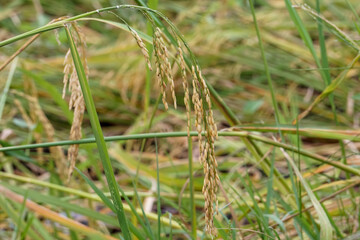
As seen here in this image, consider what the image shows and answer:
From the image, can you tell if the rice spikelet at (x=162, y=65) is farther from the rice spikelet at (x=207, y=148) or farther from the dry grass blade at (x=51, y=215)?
the dry grass blade at (x=51, y=215)

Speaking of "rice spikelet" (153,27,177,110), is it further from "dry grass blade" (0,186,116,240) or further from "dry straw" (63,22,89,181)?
"dry grass blade" (0,186,116,240)

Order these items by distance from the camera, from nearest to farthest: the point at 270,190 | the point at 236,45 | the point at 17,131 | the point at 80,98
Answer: the point at 80,98 → the point at 270,190 → the point at 17,131 → the point at 236,45

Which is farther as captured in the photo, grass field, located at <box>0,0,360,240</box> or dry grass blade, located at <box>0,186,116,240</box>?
grass field, located at <box>0,0,360,240</box>

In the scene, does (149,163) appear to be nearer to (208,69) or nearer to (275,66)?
(208,69)

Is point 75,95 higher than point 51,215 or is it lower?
higher

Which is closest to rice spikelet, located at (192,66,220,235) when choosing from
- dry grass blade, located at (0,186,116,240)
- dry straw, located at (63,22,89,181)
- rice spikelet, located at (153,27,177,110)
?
rice spikelet, located at (153,27,177,110)

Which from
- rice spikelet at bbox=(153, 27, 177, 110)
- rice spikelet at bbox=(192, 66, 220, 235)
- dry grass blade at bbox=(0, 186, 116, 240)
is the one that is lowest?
dry grass blade at bbox=(0, 186, 116, 240)

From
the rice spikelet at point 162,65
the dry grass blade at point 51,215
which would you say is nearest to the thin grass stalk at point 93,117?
the rice spikelet at point 162,65

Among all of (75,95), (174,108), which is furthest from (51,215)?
(174,108)

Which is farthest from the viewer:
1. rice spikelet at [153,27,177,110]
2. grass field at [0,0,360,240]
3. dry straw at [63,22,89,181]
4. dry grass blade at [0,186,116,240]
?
grass field at [0,0,360,240]

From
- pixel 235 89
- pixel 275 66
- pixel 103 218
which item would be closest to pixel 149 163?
pixel 235 89

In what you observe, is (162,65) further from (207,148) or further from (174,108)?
(174,108)
